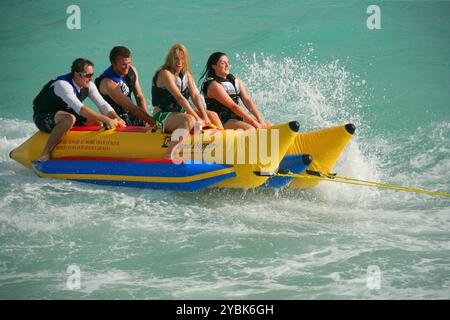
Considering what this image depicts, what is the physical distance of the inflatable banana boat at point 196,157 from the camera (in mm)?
5492

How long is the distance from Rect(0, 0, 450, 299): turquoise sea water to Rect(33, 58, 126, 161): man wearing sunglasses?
18.0 inches

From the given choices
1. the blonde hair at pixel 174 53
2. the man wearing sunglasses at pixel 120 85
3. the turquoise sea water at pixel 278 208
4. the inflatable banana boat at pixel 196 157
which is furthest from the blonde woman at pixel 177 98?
the turquoise sea water at pixel 278 208

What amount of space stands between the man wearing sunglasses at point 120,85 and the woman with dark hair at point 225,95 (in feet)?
1.87

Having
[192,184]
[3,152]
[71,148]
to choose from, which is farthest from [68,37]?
[192,184]

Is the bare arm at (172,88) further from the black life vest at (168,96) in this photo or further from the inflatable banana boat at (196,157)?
the inflatable banana boat at (196,157)

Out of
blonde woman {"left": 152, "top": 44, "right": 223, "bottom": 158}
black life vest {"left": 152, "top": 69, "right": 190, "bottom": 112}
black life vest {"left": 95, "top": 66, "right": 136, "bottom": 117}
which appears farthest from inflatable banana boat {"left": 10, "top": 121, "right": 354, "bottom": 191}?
black life vest {"left": 95, "top": 66, "right": 136, "bottom": 117}

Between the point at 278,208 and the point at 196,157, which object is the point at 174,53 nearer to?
the point at 196,157

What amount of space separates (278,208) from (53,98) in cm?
209

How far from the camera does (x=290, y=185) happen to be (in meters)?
5.94

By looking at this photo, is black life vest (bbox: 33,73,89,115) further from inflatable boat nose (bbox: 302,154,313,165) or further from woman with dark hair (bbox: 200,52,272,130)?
inflatable boat nose (bbox: 302,154,313,165)

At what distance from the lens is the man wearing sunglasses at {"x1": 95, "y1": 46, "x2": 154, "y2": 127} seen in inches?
244

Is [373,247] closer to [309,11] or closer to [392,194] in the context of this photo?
[392,194]

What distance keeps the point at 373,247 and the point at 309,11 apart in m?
7.73

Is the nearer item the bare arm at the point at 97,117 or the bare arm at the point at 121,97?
the bare arm at the point at 97,117
